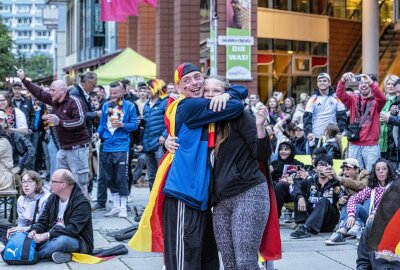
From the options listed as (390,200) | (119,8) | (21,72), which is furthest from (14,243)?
(119,8)

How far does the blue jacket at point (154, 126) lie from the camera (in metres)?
12.4

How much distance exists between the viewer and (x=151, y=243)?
6.38m

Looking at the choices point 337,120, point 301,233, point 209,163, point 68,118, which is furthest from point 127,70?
point 209,163

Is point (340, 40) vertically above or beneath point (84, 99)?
above

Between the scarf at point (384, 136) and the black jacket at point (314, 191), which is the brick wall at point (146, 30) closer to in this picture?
the scarf at point (384, 136)

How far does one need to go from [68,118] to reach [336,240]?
4.24m

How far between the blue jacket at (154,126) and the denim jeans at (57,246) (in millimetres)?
3648

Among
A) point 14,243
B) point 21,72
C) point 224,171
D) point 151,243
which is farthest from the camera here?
point 21,72

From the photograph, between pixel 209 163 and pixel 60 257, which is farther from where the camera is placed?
pixel 60 257

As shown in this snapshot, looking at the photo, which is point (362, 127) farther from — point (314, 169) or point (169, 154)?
point (169, 154)

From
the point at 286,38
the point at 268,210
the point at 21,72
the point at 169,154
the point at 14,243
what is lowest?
the point at 14,243

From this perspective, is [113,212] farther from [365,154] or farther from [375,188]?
[375,188]

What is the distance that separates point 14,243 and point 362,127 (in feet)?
17.9

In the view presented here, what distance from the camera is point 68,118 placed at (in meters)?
11.8
